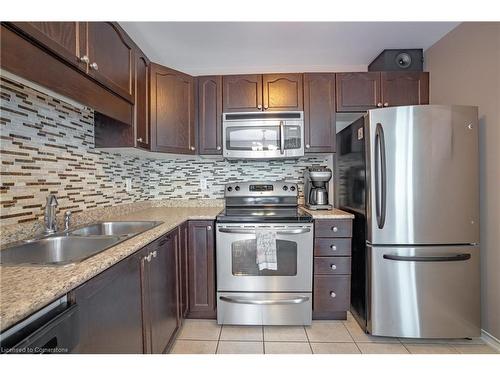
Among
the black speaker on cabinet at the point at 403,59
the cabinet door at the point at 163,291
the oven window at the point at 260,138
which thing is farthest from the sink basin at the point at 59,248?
the black speaker on cabinet at the point at 403,59

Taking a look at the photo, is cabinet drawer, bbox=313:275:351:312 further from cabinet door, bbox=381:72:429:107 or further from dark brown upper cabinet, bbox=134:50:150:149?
dark brown upper cabinet, bbox=134:50:150:149

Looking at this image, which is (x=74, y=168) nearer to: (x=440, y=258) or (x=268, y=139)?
(x=268, y=139)

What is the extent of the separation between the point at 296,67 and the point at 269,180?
120 cm

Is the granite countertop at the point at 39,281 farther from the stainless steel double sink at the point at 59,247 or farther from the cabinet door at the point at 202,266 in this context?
the cabinet door at the point at 202,266

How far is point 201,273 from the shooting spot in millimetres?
1951

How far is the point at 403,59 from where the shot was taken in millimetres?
2254

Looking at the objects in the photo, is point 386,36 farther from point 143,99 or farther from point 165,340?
point 165,340

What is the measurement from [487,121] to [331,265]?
150 cm

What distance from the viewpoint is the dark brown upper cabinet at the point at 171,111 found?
200 centimetres

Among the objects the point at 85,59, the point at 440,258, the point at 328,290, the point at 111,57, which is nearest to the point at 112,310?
the point at 85,59

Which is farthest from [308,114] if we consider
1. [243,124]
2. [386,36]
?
[386,36]

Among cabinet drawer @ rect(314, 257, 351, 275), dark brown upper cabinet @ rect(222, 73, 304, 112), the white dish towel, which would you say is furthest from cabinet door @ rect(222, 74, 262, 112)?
cabinet drawer @ rect(314, 257, 351, 275)

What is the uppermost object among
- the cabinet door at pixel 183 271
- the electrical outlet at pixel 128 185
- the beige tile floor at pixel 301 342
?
the electrical outlet at pixel 128 185

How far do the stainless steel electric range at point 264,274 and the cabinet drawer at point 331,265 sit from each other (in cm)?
8
